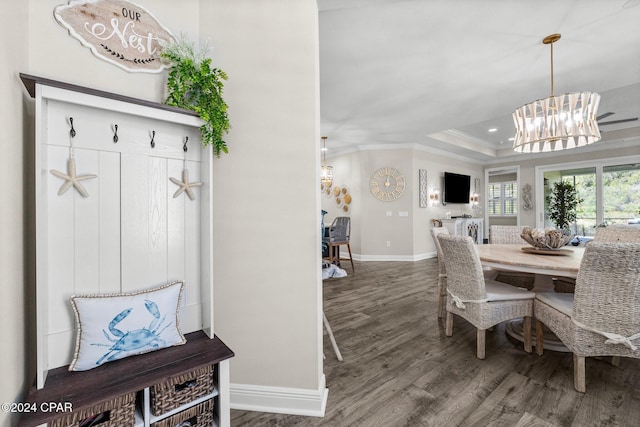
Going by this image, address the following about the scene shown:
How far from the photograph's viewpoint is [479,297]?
2014mm

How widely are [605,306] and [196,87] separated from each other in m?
2.55

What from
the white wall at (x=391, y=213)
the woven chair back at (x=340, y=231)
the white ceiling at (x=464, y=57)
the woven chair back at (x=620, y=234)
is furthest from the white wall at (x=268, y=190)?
the white wall at (x=391, y=213)

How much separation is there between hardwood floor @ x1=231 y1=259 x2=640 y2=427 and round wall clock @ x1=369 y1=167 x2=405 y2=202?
374 centimetres

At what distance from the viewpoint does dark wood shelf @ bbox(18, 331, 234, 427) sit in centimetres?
88

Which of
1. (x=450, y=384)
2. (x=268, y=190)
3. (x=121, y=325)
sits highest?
(x=268, y=190)

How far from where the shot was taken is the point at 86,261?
1129 millimetres

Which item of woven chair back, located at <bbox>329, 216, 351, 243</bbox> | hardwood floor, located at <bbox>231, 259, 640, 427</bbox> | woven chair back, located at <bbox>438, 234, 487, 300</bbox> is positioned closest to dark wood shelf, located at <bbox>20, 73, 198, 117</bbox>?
hardwood floor, located at <bbox>231, 259, 640, 427</bbox>

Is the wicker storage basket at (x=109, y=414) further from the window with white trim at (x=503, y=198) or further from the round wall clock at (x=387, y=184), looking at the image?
the window with white trim at (x=503, y=198)

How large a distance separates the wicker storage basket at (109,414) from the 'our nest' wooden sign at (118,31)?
140 centimetres

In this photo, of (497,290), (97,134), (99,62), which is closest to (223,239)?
(97,134)

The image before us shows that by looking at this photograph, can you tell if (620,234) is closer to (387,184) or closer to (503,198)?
(387,184)

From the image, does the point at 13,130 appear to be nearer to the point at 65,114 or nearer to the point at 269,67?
the point at 65,114

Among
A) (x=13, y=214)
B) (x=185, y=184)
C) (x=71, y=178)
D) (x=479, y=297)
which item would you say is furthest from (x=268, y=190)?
(x=479, y=297)

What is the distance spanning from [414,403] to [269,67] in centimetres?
208
